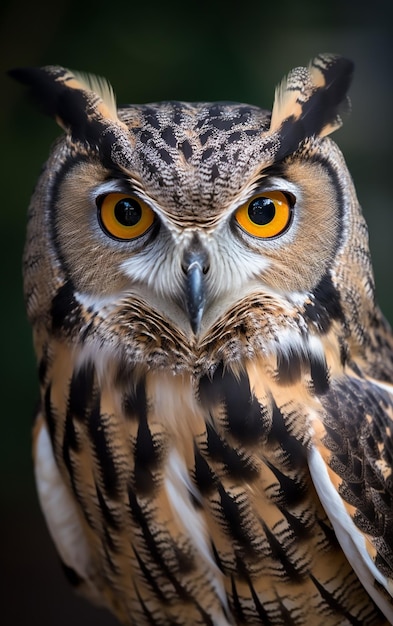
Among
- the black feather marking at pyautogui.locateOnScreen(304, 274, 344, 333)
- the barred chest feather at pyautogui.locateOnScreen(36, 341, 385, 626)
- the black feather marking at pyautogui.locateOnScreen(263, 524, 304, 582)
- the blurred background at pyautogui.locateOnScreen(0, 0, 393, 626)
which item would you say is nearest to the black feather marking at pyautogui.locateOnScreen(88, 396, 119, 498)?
the barred chest feather at pyautogui.locateOnScreen(36, 341, 385, 626)

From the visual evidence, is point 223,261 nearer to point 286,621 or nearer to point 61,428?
point 61,428

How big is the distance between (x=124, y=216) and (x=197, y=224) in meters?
0.12

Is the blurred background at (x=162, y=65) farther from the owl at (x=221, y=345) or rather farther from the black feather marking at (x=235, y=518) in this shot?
the black feather marking at (x=235, y=518)

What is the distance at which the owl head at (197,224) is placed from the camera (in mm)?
1068

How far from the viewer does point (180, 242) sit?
1.07 m

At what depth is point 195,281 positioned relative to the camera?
3.48ft

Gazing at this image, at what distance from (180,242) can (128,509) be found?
0.49 m

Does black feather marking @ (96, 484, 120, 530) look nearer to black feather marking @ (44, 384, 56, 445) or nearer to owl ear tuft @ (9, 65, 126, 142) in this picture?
black feather marking @ (44, 384, 56, 445)

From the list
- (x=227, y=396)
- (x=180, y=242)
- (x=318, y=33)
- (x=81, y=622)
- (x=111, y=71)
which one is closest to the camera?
(x=180, y=242)

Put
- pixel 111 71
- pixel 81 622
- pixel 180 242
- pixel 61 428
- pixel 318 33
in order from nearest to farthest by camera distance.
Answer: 1. pixel 180 242
2. pixel 61 428
3. pixel 111 71
4. pixel 318 33
5. pixel 81 622

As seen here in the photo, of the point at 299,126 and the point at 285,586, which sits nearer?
the point at 299,126

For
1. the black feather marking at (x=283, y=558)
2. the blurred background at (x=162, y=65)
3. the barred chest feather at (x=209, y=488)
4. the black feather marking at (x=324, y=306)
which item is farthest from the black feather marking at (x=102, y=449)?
the blurred background at (x=162, y=65)

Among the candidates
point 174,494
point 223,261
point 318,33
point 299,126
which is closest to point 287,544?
point 174,494

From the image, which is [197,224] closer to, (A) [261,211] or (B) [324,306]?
(A) [261,211]
